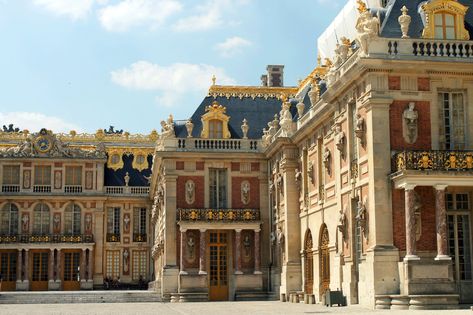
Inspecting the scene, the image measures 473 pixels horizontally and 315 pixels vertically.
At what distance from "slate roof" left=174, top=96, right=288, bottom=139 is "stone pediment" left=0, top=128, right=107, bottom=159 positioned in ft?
68.1

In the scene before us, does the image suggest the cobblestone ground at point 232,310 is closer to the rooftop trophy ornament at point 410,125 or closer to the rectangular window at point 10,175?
the rooftop trophy ornament at point 410,125

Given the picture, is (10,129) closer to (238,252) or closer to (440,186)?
(238,252)

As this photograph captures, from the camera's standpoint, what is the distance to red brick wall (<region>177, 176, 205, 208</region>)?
125 ft

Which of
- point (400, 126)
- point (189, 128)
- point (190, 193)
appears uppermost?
point (189, 128)

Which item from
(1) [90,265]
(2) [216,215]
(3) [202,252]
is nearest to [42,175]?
(1) [90,265]

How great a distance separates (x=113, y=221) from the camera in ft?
196

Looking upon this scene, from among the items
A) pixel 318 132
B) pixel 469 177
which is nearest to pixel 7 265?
pixel 318 132

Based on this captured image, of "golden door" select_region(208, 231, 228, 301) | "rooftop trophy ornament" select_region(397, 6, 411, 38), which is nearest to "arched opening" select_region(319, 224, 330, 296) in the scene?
"golden door" select_region(208, 231, 228, 301)

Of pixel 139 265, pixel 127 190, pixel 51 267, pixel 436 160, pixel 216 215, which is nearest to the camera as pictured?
pixel 436 160

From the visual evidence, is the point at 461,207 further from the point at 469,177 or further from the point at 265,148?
the point at 265,148

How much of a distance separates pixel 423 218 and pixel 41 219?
40.2 meters

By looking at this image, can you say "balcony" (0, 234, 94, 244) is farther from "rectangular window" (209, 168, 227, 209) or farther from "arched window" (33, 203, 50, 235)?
"rectangular window" (209, 168, 227, 209)

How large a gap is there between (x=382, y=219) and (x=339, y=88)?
5.04 meters

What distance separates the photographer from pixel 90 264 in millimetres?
57688
